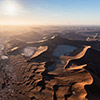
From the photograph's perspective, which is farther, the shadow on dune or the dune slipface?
the dune slipface

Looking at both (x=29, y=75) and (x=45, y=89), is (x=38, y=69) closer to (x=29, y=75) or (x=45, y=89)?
(x=29, y=75)

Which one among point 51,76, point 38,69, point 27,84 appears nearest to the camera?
point 27,84

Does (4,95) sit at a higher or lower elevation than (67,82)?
lower

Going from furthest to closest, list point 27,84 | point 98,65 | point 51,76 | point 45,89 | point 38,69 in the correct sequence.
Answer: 1. point 98,65
2. point 38,69
3. point 51,76
4. point 27,84
5. point 45,89

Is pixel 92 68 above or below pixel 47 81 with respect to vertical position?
above

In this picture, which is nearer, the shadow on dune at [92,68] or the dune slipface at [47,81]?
the shadow on dune at [92,68]

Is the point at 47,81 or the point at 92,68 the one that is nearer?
the point at 47,81

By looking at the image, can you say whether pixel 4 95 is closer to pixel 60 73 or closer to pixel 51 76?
pixel 51 76

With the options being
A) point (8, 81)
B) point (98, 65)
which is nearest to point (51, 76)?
point (8, 81)

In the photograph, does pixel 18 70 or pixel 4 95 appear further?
pixel 18 70
